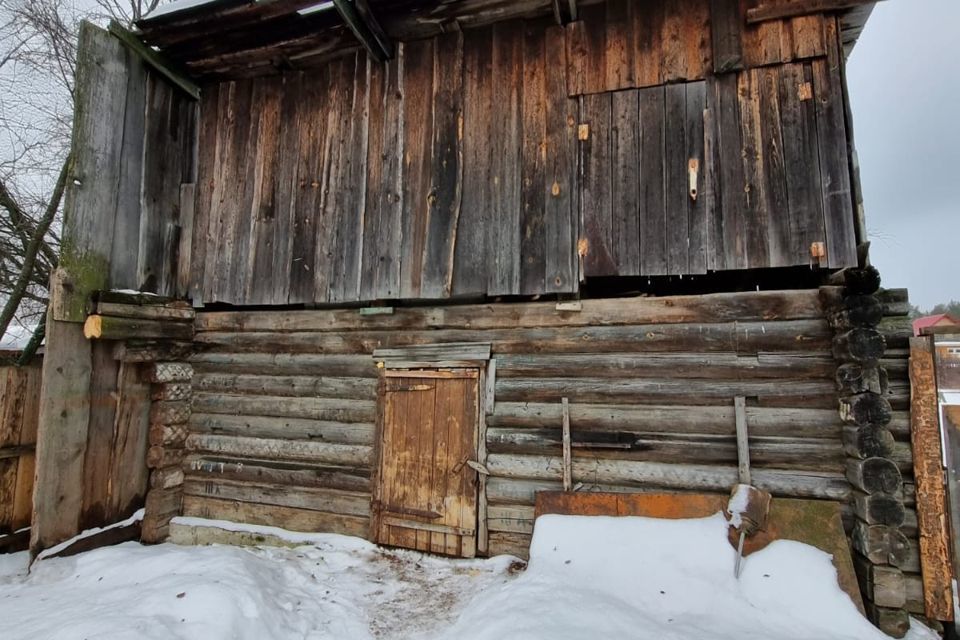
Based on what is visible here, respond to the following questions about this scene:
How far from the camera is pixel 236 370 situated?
6199mm

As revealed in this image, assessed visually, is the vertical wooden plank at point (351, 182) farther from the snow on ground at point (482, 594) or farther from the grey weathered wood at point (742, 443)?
the grey weathered wood at point (742, 443)

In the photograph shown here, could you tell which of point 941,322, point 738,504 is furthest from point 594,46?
point 941,322

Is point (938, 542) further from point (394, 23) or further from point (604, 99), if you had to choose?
point (394, 23)

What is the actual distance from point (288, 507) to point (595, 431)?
380cm

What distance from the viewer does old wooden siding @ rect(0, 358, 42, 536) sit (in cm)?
542

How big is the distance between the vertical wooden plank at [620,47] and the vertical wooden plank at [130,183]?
19.3 feet

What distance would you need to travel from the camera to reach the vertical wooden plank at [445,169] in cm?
536

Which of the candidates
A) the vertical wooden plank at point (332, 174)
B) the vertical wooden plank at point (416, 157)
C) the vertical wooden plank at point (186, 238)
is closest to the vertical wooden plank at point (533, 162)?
the vertical wooden plank at point (416, 157)

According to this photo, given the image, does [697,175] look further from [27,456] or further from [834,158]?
[27,456]

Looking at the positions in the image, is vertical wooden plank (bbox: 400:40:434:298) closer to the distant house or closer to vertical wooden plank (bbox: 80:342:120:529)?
vertical wooden plank (bbox: 80:342:120:529)

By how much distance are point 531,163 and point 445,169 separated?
3.27ft

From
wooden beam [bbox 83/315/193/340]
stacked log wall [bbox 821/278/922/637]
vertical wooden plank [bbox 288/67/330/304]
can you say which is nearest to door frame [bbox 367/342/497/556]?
vertical wooden plank [bbox 288/67/330/304]

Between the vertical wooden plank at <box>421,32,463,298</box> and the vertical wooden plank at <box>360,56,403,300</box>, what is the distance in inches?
16.6

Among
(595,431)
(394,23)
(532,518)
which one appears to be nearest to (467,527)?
(532,518)
